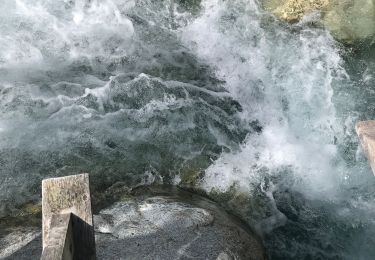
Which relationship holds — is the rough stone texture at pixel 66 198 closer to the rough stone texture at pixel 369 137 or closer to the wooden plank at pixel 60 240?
the wooden plank at pixel 60 240

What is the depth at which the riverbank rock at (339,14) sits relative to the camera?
8.79 meters

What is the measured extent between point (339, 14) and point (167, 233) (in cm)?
580

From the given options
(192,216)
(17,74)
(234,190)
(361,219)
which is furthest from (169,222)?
(17,74)

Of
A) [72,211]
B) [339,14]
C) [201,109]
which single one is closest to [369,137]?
[72,211]

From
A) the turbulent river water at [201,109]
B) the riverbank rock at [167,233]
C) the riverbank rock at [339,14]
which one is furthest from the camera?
the riverbank rock at [339,14]

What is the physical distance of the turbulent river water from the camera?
6689 mm

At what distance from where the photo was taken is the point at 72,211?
11.5ft

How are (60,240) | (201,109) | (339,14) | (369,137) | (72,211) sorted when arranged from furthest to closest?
1. (339,14)
2. (201,109)
3. (369,137)
4. (72,211)
5. (60,240)

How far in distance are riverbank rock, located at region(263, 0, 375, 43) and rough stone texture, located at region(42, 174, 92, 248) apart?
6.70 metres

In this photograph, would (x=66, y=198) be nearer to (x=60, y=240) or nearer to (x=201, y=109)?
(x=60, y=240)

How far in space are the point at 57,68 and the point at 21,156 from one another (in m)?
2.05

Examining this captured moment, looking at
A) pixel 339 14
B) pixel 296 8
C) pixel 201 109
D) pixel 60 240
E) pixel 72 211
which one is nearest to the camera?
pixel 60 240

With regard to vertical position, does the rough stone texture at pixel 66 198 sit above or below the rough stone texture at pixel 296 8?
below

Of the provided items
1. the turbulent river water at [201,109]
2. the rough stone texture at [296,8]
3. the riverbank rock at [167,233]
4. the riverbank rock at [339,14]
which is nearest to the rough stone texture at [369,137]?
the riverbank rock at [167,233]
